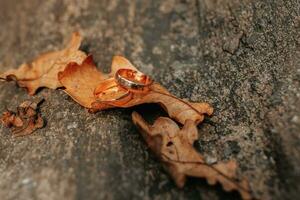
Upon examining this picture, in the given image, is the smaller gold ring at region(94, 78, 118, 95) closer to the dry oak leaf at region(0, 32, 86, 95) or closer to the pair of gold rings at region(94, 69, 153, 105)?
the pair of gold rings at region(94, 69, 153, 105)

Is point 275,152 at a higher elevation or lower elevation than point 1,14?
higher

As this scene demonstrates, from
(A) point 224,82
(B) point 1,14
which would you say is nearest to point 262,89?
(A) point 224,82

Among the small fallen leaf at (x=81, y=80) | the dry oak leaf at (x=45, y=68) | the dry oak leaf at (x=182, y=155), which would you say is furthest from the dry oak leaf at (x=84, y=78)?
the dry oak leaf at (x=182, y=155)

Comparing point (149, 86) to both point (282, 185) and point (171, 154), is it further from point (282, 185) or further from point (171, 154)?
point (282, 185)

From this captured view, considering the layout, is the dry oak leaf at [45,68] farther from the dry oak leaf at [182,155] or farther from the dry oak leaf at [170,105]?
the dry oak leaf at [182,155]

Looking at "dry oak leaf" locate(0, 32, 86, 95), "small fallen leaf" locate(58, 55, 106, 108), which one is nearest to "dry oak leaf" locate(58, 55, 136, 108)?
"small fallen leaf" locate(58, 55, 106, 108)

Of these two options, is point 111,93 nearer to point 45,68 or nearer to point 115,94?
point 115,94
